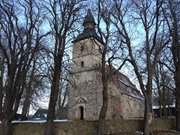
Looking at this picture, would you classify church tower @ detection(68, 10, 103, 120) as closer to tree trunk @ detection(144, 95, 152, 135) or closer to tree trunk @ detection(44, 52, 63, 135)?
tree trunk @ detection(44, 52, 63, 135)

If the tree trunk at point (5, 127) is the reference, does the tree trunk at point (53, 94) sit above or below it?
above

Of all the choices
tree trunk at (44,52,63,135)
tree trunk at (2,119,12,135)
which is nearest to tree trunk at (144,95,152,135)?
tree trunk at (44,52,63,135)

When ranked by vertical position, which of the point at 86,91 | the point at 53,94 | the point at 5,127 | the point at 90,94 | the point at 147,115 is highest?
the point at 86,91

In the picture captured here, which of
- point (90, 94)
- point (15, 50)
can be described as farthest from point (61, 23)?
point (90, 94)

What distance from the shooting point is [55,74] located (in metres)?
17.6

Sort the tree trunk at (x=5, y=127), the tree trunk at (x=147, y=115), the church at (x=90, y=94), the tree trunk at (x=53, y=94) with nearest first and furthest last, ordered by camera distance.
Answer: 1. the tree trunk at (x=147, y=115)
2. the tree trunk at (x=53, y=94)
3. the tree trunk at (x=5, y=127)
4. the church at (x=90, y=94)

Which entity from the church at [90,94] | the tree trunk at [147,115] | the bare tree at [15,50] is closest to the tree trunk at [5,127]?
the bare tree at [15,50]

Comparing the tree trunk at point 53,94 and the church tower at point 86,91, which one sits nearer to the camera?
the tree trunk at point 53,94

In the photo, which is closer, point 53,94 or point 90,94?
point 53,94

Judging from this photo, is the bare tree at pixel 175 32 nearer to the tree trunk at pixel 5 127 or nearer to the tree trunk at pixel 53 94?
the tree trunk at pixel 53 94

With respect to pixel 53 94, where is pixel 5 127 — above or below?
below

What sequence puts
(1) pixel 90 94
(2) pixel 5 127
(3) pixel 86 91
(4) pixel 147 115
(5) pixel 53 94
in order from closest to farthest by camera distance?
(4) pixel 147 115 < (5) pixel 53 94 < (2) pixel 5 127 < (1) pixel 90 94 < (3) pixel 86 91

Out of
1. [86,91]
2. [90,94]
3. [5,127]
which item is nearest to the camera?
[5,127]

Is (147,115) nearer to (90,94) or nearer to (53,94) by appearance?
(53,94)
